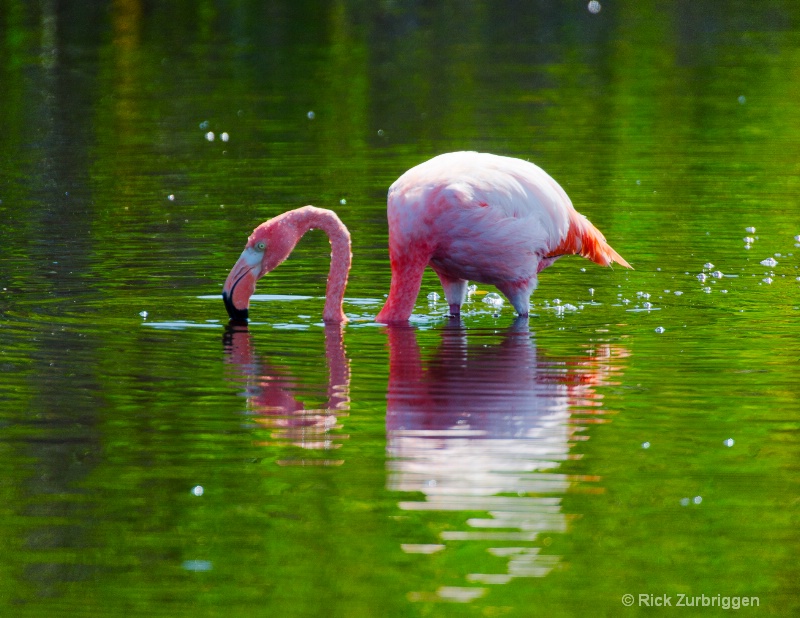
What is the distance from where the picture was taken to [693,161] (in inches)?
615

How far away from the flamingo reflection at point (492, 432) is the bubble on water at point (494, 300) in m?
1.09

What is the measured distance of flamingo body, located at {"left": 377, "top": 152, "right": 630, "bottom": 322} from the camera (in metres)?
8.81

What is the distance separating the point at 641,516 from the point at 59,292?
209 inches

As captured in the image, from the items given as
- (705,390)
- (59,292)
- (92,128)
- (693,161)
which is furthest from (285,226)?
(92,128)

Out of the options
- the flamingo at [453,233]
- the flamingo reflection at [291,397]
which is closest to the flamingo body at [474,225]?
the flamingo at [453,233]

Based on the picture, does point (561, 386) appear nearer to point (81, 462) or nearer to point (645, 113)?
point (81, 462)

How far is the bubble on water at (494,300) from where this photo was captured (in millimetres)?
10086

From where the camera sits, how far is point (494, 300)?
1024cm

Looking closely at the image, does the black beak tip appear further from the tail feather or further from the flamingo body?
the tail feather

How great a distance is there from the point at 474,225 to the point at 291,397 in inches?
73.7

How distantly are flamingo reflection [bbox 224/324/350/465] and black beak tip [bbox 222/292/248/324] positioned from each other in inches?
7.8

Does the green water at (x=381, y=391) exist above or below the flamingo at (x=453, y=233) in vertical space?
below

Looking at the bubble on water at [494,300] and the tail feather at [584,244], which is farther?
the bubble on water at [494,300]

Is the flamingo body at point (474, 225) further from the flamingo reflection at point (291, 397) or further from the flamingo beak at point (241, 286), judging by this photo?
the flamingo beak at point (241, 286)
